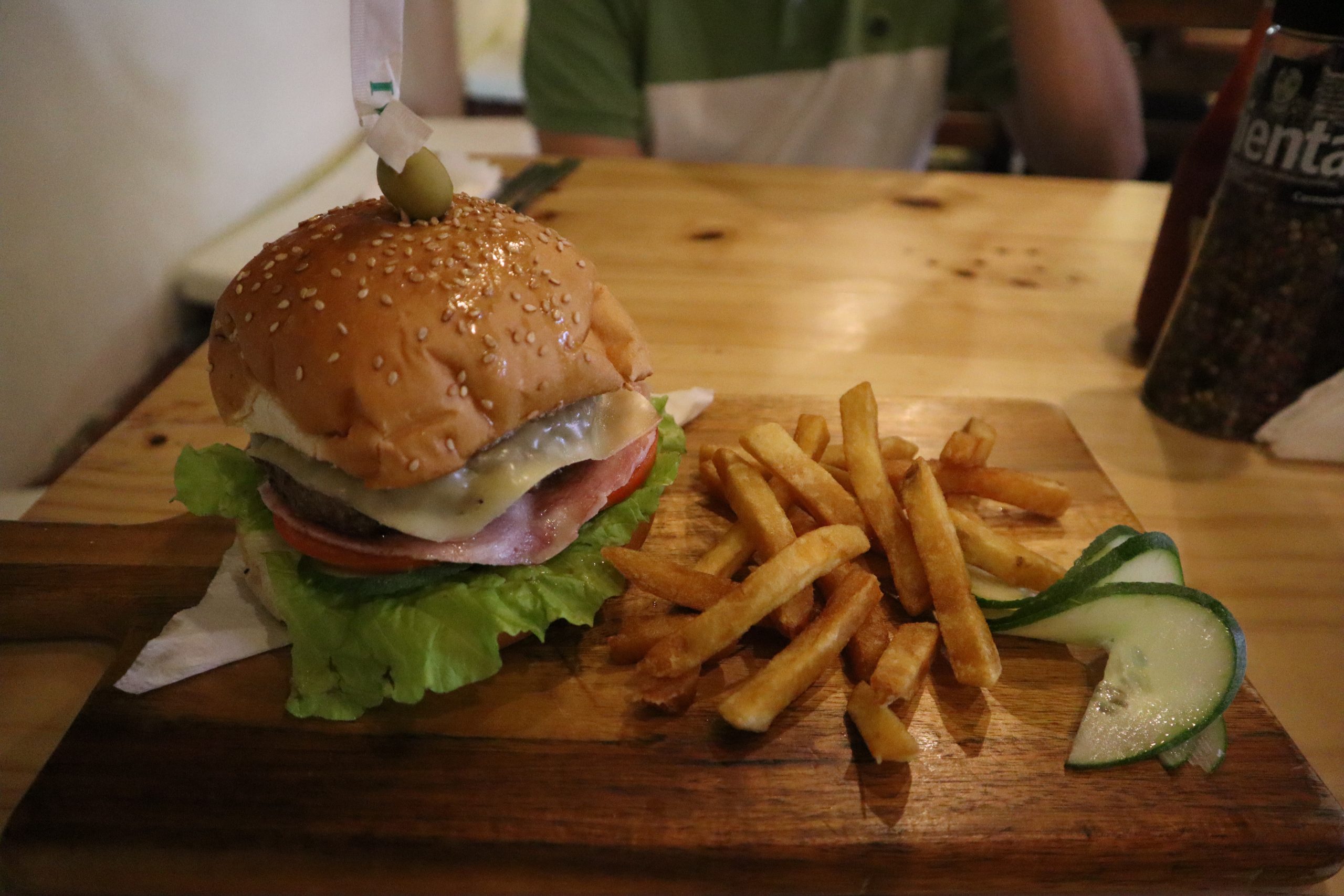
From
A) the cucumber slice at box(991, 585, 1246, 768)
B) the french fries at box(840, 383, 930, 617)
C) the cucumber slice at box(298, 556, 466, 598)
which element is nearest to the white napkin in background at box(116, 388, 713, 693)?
the cucumber slice at box(298, 556, 466, 598)

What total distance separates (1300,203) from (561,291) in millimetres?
1803

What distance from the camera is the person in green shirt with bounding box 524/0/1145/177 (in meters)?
4.04

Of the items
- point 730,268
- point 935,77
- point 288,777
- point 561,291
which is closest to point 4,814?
point 288,777

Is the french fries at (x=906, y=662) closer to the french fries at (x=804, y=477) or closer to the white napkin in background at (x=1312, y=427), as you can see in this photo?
the french fries at (x=804, y=477)

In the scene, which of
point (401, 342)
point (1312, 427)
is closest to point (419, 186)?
point (401, 342)

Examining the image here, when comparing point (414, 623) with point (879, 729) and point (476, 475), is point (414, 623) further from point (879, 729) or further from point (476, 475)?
point (879, 729)

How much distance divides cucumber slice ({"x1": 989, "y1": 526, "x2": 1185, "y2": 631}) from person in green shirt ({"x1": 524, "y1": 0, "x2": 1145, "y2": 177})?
320 cm

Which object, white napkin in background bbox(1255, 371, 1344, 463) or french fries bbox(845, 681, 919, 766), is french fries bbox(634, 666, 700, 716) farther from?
white napkin in background bbox(1255, 371, 1344, 463)

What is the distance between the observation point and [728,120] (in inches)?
174

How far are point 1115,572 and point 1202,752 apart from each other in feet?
1.12

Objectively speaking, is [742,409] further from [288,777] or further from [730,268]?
[288,777]

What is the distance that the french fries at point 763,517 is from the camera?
1596 millimetres

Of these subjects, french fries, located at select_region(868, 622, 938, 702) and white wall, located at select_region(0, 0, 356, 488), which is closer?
french fries, located at select_region(868, 622, 938, 702)

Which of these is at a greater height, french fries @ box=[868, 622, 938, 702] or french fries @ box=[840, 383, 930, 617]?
french fries @ box=[840, 383, 930, 617]
